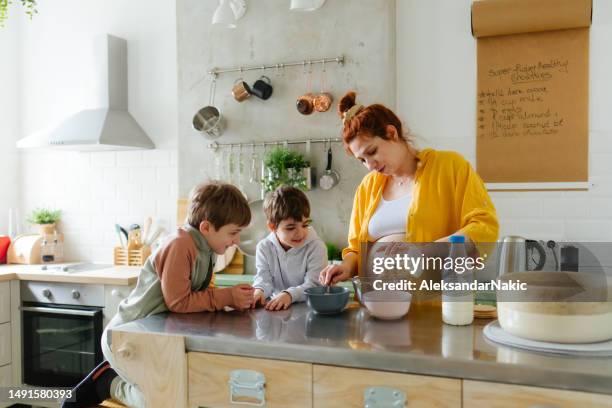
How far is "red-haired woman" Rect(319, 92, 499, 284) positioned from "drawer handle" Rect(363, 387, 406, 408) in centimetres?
70

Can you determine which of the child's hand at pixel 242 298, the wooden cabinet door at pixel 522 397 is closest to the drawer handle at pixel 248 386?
the child's hand at pixel 242 298

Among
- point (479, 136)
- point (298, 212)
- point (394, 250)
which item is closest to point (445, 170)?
point (394, 250)

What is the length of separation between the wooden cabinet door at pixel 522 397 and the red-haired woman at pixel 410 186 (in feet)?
2.63

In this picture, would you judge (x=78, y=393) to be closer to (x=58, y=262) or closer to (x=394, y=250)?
(x=394, y=250)

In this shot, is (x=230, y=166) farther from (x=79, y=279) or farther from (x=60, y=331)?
(x=60, y=331)

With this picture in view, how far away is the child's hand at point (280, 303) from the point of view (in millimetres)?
1824

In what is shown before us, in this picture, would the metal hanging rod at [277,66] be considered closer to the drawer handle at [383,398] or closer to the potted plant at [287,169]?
the potted plant at [287,169]

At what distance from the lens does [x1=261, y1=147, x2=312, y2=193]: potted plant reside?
11.2ft

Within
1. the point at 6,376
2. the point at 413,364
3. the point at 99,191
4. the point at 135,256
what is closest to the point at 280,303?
the point at 413,364

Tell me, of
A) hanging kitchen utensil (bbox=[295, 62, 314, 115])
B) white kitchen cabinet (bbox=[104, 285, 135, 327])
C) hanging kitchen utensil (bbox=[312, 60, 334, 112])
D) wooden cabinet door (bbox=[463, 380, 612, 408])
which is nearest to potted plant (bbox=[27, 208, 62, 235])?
white kitchen cabinet (bbox=[104, 285, 135, 327])

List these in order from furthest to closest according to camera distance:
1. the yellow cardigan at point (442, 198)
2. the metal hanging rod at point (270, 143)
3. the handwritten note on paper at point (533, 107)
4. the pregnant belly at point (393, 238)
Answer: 1. the metal hanging rod at point (270, 143)
2. the handwritten note on paper at point (533, 107)
3. the pregnant belly at point (393, 238)
4. the yellow cardigan at point (442, 198)

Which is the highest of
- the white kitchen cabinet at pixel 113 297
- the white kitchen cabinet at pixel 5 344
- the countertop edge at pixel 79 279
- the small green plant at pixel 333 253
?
the small green plant at pixel 333 253

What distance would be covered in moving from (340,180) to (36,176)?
268 centimetres

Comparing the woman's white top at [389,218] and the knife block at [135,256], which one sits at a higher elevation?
the woman's white top at [389,218]
